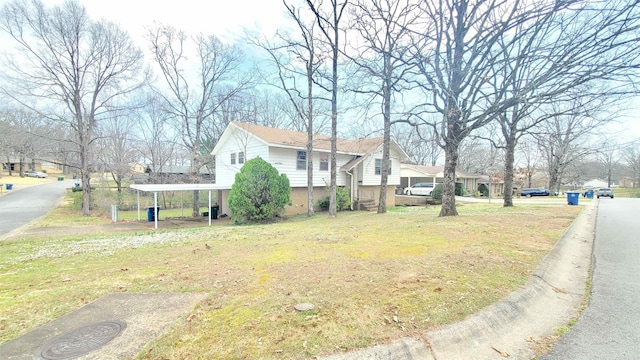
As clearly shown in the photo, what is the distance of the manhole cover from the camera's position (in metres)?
2.45

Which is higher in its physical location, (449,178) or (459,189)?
(449,178)

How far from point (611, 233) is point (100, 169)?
3448 cm

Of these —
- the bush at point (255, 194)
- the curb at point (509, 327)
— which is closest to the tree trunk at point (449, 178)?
the curb at point (509, 327)

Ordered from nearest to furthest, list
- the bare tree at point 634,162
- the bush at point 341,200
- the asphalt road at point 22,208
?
the asphalt road at point 22,208 < the bush at point 341,200 < the bare tree at point 634,162

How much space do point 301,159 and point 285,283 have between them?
14.8 metres

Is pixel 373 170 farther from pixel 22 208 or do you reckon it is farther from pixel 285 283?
pixel 22 208

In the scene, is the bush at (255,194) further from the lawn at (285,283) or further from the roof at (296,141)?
the lawn at (285,283)

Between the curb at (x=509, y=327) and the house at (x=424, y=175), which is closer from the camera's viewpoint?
the curb at (x=509, y=327)

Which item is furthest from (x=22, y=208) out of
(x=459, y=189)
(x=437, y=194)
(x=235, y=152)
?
(x=459, y=189)

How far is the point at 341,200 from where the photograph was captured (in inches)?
744

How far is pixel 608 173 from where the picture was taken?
60.9m

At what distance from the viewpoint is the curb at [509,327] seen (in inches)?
97.1

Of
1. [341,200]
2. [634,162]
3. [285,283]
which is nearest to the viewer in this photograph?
[285,283]

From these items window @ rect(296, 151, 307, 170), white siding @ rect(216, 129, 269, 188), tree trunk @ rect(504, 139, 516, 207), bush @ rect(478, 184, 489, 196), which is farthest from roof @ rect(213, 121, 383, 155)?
bush @ rect(478, 184, 489, 196)
